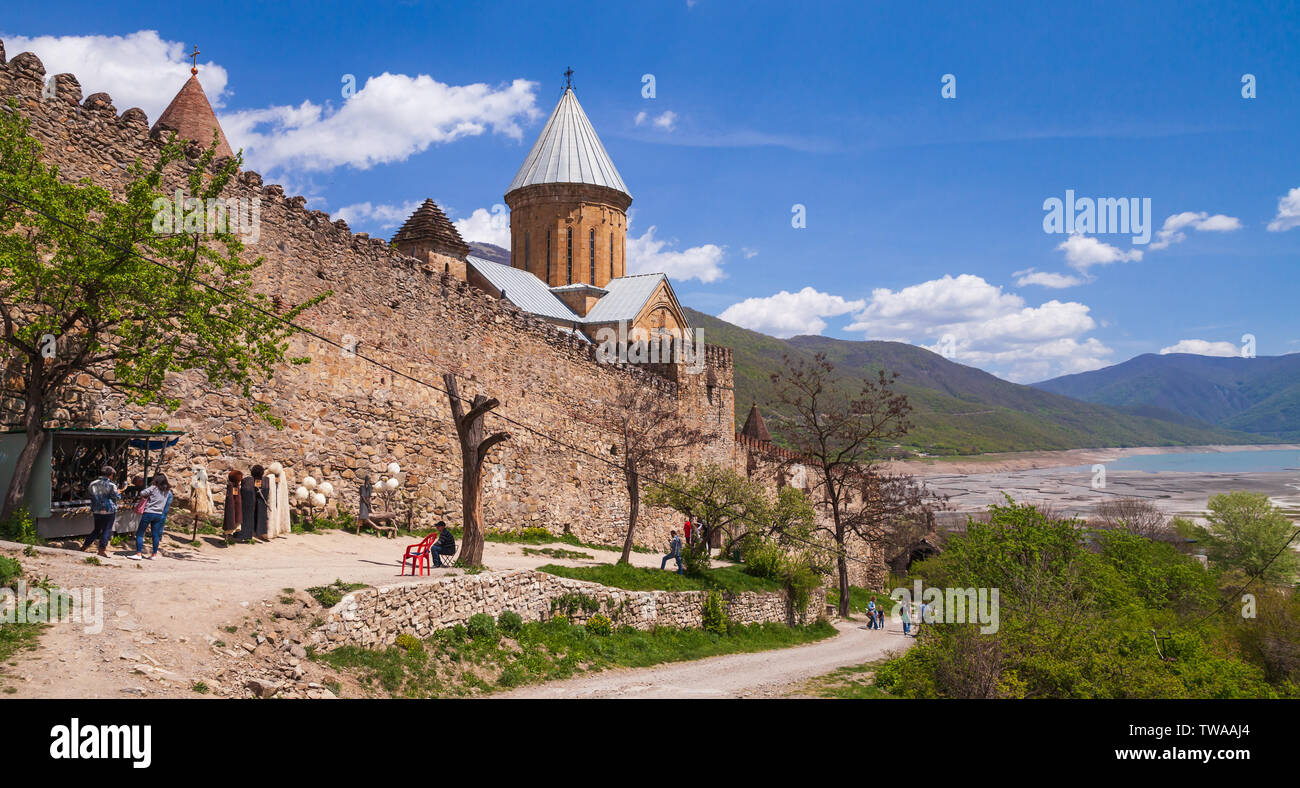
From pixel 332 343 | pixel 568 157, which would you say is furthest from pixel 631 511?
pixel 568 157

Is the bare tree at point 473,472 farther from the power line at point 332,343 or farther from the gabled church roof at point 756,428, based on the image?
the gabled church roof at point 756,428

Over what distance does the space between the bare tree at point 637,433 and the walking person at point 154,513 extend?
11696mm

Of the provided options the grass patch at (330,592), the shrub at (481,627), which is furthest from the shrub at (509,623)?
the grass patch at (330,592)

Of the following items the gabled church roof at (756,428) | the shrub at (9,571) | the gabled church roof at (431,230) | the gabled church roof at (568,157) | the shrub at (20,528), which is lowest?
the shrub at (9,571)

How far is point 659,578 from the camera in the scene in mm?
20344

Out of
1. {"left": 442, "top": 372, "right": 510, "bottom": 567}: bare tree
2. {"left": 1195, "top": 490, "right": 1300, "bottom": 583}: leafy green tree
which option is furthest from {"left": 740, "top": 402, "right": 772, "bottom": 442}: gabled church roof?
{"left": 442, "top": 372, "right": 510, "bottom": 567}: bare tree

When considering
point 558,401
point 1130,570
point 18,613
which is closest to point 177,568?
point 18,613

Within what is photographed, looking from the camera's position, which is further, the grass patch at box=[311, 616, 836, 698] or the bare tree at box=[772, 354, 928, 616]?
the bare tree at box=[772, 354, 928, 616]

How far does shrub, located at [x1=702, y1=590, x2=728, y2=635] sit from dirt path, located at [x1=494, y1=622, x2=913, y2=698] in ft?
3.96

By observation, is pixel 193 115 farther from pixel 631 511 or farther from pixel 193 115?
pixel 631 511

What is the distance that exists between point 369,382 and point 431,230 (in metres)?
20.4

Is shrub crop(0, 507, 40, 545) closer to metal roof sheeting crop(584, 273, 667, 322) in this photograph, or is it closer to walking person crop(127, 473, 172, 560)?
walking person crop(127, 473, 172, 560)

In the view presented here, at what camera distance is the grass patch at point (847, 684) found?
47.2 ft

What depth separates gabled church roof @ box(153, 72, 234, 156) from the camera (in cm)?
2452
